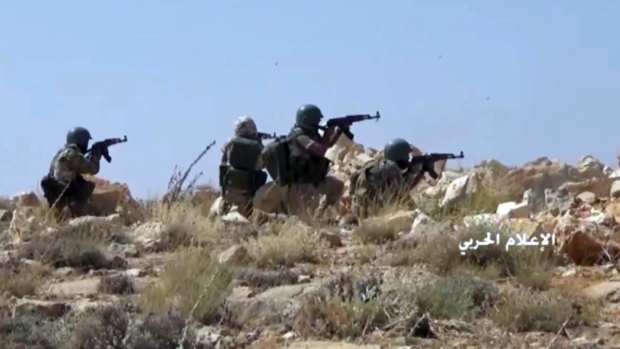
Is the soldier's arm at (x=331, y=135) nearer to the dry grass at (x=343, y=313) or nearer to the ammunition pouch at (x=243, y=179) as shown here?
the ammunition pouch at (x=243, y=179)

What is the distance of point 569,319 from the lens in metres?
7.83

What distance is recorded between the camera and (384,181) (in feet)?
48.9

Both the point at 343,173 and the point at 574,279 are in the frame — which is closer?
the point at 574,279

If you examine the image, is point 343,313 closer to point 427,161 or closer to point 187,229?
point 187,229

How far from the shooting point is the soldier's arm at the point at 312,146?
602 inches

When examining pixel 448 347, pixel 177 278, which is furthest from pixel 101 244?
pixel 448 347

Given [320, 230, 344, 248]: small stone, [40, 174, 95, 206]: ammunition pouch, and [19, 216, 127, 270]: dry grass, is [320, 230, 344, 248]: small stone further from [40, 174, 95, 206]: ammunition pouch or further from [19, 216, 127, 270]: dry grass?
[40, 174, 95, 206]: ammunition pouch

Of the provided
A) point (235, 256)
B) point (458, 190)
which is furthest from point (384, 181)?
point (235, 256)

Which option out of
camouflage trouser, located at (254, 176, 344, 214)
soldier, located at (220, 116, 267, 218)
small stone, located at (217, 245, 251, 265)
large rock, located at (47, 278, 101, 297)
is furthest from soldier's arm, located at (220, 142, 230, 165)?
large rock, located at (47, 278, 101, 297)

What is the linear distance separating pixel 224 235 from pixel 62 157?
4256 mm

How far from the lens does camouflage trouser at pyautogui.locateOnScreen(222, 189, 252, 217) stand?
15.7 m

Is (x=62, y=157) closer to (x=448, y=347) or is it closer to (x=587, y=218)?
(x=587, y=218)

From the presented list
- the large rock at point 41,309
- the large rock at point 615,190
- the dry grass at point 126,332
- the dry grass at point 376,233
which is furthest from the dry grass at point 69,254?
the large rock at point 615,190

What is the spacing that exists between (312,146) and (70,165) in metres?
2.92
